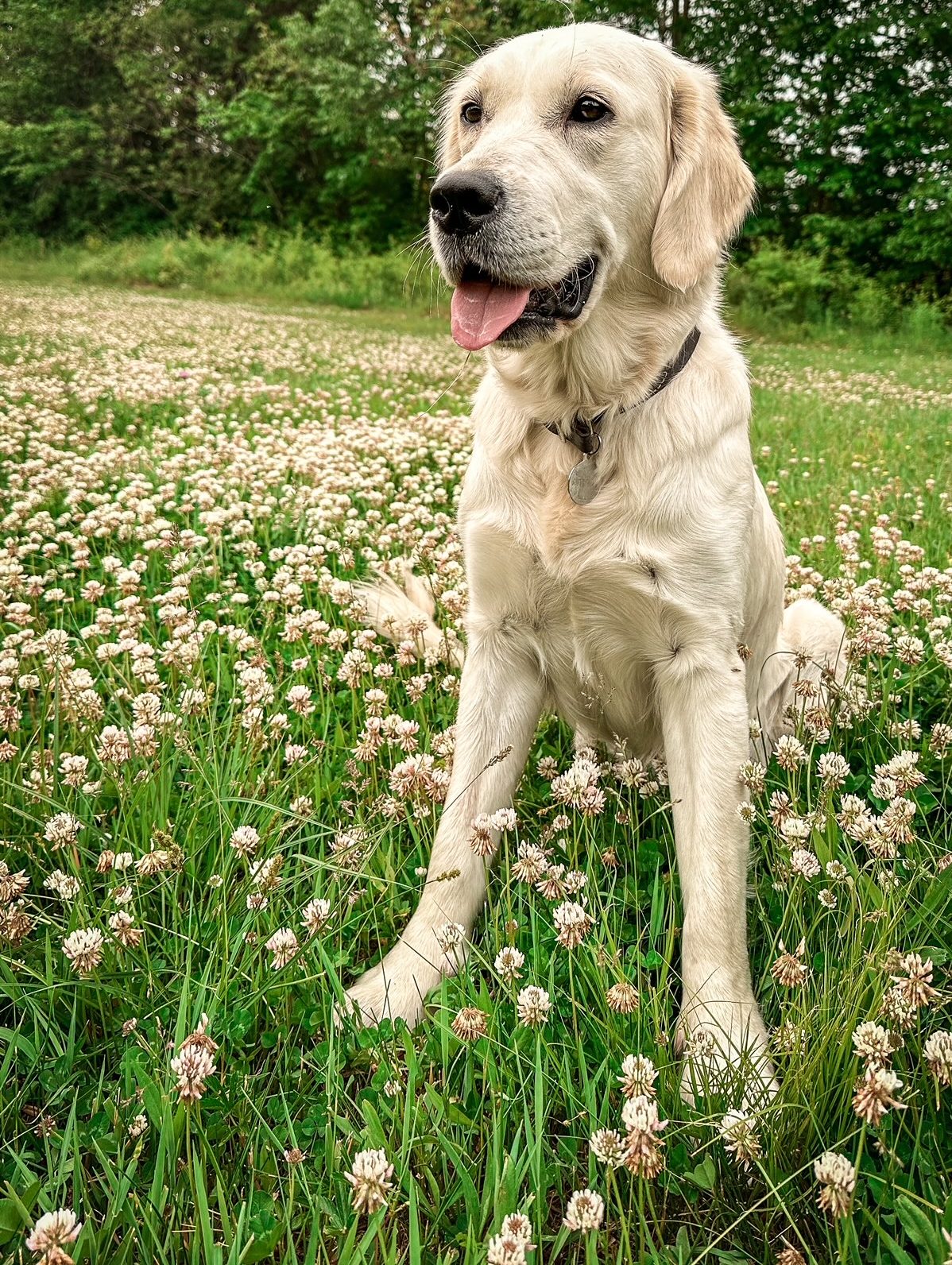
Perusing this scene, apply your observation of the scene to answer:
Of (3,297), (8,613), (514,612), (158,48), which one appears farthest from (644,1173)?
(158,48)

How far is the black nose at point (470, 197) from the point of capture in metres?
2.20

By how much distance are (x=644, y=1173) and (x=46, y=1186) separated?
888 mm

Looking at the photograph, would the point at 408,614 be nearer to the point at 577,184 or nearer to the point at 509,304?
the point at 509,304

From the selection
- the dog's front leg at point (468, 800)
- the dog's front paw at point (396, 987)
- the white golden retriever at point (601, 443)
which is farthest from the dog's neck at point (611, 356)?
the dog's front paw at point (396, 987)

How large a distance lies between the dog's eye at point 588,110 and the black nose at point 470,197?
0.44 metres

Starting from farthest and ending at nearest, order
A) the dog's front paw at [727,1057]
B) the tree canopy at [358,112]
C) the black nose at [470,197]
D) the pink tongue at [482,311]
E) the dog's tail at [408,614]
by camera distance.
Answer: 1. the tree canopy at [358,112]
2. the dog's tail at [408,614]
3. the pink tongue at [482,311]
4. the black nose at [470,197]
5. the dog's front paw at [727,1057]

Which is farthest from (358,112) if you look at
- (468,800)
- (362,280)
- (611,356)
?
(468,800)

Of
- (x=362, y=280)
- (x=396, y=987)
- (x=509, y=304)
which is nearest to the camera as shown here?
(x=396, y=987)

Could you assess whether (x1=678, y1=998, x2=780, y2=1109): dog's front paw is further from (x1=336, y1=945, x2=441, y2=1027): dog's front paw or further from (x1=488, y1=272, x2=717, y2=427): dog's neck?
(x1=488, y1=272, x2=717, y2=427): dog's neck

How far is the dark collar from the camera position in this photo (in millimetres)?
2430

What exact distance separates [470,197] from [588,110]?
1.75 feet

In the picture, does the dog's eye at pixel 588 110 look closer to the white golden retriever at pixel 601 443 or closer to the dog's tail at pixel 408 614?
the white golden retriever at pixel 601 443

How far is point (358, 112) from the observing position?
25094 mm

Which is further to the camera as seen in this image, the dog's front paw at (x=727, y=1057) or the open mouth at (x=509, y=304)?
the open mouth at (x=509, y=304)
